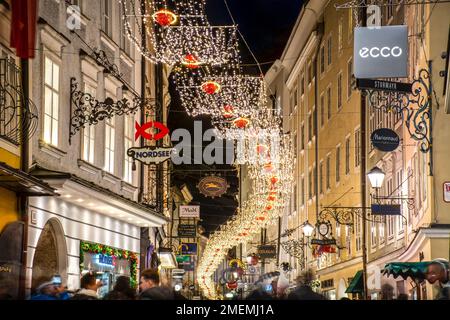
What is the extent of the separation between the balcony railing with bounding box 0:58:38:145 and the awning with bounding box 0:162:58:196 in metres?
0.91

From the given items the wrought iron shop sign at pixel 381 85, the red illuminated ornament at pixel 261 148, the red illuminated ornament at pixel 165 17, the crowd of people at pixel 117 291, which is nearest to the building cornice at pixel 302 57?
the red illuminated ornament at pixel 261 148

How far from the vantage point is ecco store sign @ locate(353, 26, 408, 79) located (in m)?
20.1

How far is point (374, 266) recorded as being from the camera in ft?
111

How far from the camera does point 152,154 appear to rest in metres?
26.4

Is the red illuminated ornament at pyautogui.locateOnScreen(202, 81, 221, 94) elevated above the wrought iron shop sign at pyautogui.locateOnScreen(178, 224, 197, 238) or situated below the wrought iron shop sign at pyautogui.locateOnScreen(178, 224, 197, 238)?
above

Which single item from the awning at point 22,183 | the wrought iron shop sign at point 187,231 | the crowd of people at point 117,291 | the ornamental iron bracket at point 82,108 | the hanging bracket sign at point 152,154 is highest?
the ornamental iron bracket at point 82,108

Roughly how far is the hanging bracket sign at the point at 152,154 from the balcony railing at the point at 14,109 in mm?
6797

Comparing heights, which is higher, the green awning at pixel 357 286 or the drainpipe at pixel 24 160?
the drainpipe at pixel 24 160

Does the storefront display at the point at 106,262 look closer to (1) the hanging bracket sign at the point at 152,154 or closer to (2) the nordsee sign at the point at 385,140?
(1) the hanging bracket sign at the point at 152,154

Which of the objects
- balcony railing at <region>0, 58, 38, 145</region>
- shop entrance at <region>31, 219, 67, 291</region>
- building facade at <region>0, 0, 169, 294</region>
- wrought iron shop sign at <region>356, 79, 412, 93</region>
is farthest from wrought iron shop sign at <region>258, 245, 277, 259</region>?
balcony railing at <region>0, 58, 38, 145</region>

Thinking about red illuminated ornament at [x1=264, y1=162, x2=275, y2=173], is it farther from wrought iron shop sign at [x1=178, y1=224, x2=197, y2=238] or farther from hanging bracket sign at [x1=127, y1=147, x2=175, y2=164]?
hanging bracket sign at [x1=127, y1=147, x2=175, y2=164]

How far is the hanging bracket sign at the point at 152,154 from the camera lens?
86.0ft
